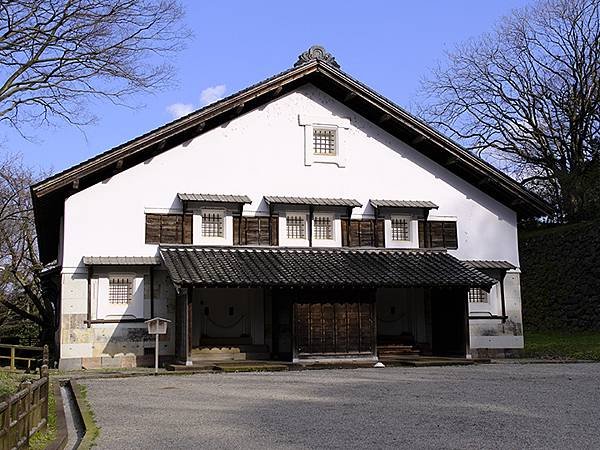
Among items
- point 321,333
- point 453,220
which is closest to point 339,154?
point 453,220

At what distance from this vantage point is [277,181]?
70.8 feet

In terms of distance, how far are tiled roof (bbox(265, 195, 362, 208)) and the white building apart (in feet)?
0.18

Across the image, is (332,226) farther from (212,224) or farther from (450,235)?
(450,235)

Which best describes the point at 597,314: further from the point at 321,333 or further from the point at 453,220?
the point at 321,333

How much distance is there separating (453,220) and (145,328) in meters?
9.43

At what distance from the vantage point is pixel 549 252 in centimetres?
3119

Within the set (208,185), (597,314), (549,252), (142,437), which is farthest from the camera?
(549,252)

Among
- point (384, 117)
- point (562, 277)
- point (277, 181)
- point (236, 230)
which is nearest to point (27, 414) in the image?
point (236, 230)

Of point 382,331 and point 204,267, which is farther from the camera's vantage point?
point 382,331

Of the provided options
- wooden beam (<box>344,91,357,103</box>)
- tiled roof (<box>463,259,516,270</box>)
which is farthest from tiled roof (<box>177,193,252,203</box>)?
tiled roof (<box>463,259,516,270</box>)

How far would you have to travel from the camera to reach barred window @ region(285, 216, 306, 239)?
70.5 feet

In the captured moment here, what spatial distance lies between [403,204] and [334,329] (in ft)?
15.4

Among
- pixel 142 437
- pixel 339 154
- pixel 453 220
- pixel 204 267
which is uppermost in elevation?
pixel 339 154

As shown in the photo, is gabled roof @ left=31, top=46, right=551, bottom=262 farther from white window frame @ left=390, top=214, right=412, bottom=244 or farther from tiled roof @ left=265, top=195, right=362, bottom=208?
tiled roof @ left=265, top=195, right=362, bottom=208
